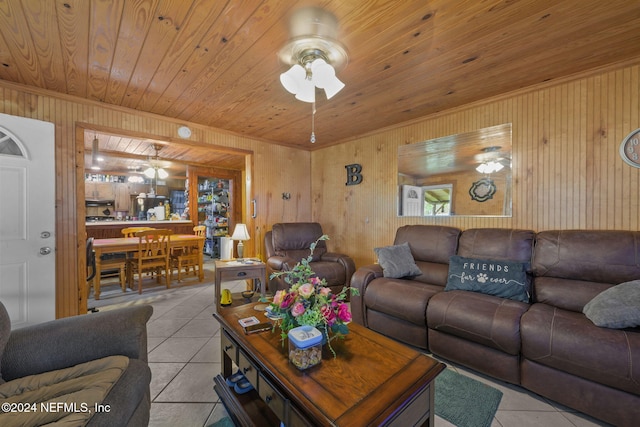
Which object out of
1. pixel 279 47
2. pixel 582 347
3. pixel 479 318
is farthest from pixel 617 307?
pixel 279 47

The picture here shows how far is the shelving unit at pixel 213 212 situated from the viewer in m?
7.10

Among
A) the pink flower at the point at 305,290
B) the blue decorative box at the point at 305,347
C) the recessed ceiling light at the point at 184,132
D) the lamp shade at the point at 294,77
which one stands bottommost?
the blue decorative box at the point at 305,347

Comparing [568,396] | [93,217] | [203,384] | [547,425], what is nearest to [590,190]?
[568,396]

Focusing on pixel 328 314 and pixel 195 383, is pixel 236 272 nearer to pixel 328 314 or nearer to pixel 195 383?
pixel 195 383

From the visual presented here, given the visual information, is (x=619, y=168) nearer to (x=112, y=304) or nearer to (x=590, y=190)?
(x=590, y=190)

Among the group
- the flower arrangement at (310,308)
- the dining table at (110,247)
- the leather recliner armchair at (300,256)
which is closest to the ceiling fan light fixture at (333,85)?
the flower arrangement at (310,308)

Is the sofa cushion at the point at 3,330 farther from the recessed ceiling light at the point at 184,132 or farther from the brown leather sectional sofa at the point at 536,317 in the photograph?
the recessed ceiling light at the point at 184,132

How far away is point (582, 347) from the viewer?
1.41 m

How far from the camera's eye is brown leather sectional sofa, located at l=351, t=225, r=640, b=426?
1376 millimetres

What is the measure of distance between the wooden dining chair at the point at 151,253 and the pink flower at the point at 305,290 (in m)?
3.53

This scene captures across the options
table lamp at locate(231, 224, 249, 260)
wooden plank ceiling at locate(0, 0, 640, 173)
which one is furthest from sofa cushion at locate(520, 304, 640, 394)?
table lamp at locate(231, 224, 249, 260)

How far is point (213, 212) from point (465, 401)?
7.21 metres

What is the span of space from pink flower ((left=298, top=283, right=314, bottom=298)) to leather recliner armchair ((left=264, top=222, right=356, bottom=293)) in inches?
72.1

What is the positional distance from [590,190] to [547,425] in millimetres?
1839
